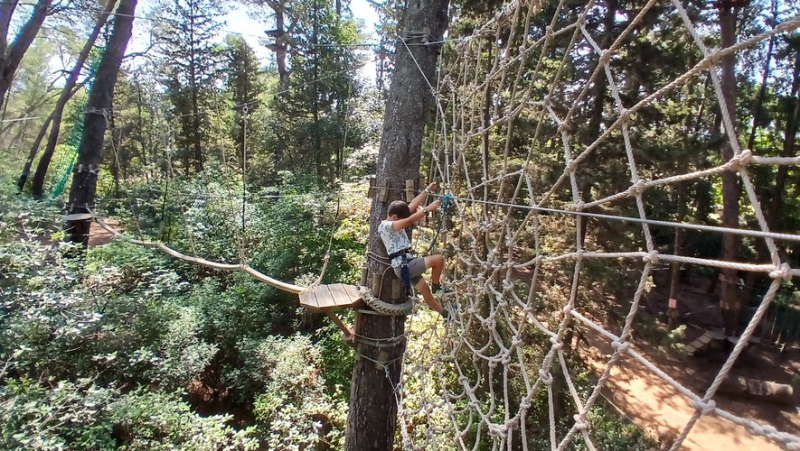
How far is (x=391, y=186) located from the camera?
6.86 ft

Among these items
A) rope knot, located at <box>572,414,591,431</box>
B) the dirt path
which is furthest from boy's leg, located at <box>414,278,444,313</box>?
the dirt path

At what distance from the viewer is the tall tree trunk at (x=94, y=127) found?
15.1ft

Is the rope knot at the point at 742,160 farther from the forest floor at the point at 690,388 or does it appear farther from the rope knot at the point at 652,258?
the forest floor at the point at 690,388

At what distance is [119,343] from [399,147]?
3582 millimetres

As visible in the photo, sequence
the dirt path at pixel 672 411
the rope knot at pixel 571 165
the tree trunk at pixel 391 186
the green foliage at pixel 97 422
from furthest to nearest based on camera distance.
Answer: the dirt path at pixel 672 411
the green foliage at pixel 97 422
the tree trunk at pixel 391 186
the rope knot at pixel 571 165

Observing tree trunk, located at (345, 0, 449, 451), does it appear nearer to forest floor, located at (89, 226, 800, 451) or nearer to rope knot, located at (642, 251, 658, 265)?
rope knot, located at (642, 251, 658, 265)

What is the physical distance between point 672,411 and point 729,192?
294cm

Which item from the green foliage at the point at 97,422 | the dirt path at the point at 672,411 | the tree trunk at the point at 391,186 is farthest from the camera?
the dirt path at the point at 672,411

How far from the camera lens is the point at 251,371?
452 cm

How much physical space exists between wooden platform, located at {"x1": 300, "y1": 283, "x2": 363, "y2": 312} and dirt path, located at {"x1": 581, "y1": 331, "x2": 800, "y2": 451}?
415 centimetres

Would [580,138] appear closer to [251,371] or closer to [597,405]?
[597,405]

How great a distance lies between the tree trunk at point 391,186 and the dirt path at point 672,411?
3801 millimetres

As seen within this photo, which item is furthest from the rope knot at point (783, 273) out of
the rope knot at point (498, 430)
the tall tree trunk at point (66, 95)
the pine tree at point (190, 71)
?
the pine tree at point (190, 71)

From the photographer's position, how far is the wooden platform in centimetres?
186
